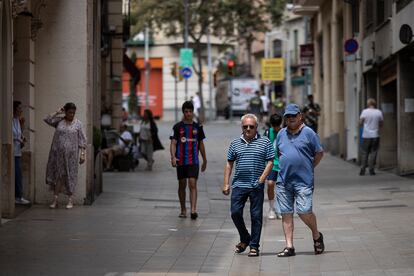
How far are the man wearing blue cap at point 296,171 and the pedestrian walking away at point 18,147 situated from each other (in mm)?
5987

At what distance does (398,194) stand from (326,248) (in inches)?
285

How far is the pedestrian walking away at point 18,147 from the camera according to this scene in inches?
683

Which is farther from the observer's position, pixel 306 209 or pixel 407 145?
pixel 407 145

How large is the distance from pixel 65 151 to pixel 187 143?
2.23 meters

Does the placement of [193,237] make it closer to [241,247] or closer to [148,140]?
[241,247]

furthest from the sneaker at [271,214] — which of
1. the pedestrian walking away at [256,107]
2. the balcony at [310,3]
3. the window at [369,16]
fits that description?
the pedestrian walking away at [256,107]

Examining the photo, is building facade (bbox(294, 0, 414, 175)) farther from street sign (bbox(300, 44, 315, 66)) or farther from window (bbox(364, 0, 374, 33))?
street sign (bbox(300, 44, 315, 66))

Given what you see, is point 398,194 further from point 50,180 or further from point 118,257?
point 118,257

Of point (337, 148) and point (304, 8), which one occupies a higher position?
point (304, 8)

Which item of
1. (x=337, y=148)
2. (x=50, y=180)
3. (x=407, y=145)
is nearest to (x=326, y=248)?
(x=50, y=180)

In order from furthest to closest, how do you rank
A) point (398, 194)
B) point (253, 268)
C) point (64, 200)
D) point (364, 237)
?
point (398, 194) < point (64, 200) < point (364, 237) < point (253, 268)

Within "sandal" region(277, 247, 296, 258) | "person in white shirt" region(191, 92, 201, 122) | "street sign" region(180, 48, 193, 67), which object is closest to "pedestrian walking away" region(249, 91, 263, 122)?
"person in white shirt" region(191, 92, 201, 122)

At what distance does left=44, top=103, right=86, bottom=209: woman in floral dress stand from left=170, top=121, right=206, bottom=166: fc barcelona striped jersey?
5.82ft

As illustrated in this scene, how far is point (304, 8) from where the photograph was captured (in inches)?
1538
